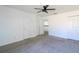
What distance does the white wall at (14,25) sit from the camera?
4889mm

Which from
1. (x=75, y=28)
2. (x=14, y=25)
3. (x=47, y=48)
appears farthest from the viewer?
(x=75, y=28)

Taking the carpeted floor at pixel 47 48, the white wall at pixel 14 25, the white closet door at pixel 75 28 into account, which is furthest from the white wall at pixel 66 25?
the white wall at pixel 14 25

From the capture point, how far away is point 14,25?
5688 mm

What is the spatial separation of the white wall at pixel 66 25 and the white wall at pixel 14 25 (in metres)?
2.13

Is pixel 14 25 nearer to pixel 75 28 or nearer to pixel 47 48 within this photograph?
pixel 47 48

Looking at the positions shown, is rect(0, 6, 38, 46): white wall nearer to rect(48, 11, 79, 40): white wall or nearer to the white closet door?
rect(48, 11, 79, 40): white wall

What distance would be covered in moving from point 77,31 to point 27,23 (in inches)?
152

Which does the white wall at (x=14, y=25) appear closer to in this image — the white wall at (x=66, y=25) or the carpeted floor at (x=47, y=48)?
the carpeted floor at (x=47, y=48)

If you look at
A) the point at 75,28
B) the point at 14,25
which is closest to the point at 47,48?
the point at 14,25

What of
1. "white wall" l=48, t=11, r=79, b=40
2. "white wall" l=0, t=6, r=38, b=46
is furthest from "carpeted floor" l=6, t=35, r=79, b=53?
"white wall" l=48, t=11, r=79, b=40

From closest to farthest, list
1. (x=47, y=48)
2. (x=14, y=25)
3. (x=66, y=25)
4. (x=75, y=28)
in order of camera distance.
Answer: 1. (x=47, y=48)
2. (x=14, y=25)
3. (x=75, y=28)
4. (x=66, y=25)

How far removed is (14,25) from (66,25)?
3894mm
